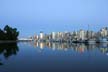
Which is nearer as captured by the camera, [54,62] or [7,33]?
[54,62]

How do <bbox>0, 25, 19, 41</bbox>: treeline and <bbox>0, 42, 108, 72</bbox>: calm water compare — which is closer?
<bbox>0, 42, 108, 72</bbox>: calm water

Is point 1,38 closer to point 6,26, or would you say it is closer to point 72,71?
point 6,26

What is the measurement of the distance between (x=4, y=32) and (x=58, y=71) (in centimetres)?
12273

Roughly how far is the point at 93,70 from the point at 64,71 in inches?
79.7

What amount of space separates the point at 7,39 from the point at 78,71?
5026 inches

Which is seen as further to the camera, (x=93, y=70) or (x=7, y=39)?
(x=7, y=39)

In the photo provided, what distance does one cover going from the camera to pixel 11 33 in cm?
14200

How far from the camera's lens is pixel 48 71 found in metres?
17.6

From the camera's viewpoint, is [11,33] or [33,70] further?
[11,33]

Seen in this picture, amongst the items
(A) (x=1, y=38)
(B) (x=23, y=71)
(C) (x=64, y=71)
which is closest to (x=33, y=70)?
(B) (x=23, y=71)

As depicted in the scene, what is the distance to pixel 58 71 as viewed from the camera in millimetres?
17547

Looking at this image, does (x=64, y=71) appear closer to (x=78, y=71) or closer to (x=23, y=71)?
(x=78, y=71)

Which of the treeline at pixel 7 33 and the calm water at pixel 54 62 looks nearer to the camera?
the calm water at pixel 54 62

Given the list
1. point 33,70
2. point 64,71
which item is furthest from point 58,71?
point 33,70
